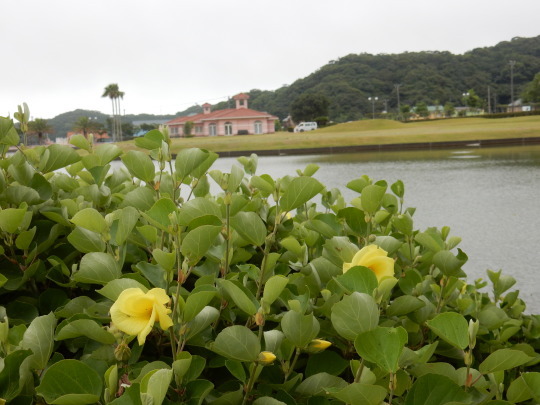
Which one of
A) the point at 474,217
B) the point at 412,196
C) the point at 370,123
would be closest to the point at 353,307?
the point at 474,217

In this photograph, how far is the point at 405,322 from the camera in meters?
0.70

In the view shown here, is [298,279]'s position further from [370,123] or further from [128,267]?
[370,123]

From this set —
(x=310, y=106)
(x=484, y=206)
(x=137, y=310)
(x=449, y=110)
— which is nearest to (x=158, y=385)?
(x=137, y=310)

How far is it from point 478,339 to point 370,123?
1170 inches

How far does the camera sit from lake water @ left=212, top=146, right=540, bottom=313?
3.29m

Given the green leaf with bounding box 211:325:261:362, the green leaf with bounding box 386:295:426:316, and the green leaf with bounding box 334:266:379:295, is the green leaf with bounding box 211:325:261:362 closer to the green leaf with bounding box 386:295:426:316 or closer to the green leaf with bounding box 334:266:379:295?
the green leaf with bounding box 334:266:379:295

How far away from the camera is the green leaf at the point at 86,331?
0.50 m

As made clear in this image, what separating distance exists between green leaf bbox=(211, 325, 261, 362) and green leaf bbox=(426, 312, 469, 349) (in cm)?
17

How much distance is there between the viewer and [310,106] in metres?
42.2

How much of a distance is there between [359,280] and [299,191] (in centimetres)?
16

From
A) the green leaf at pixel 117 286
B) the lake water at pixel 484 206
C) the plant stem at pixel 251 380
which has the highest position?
the green leaf at pixel 117 286

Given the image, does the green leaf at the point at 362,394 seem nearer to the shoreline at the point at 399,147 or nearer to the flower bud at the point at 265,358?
the flower bud at the point at 265,358

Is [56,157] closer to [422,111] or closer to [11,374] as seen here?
[11,374]

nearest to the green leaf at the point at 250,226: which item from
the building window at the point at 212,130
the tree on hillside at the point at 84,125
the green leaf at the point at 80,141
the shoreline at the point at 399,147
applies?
the green leaf at the point at 80,141
